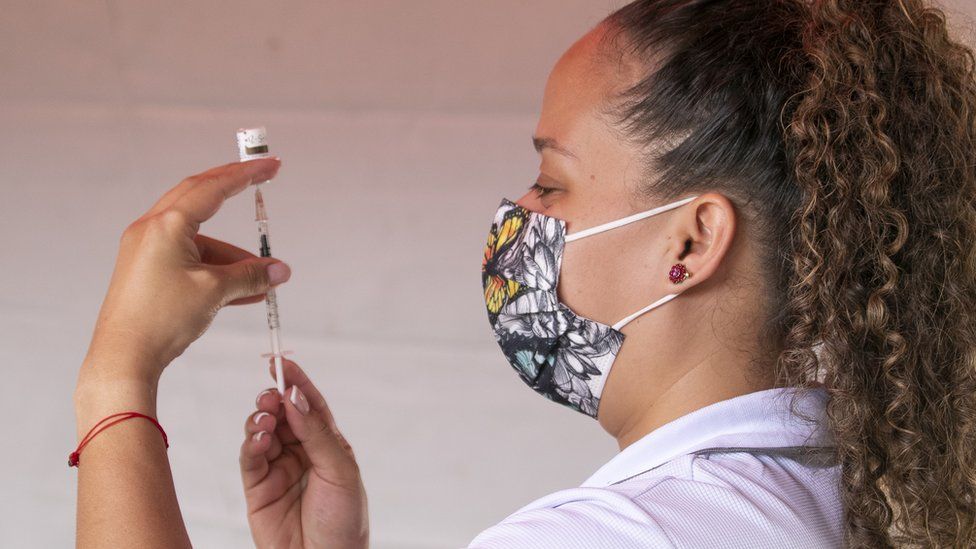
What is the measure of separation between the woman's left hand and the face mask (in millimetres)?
312

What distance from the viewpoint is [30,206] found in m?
2.69

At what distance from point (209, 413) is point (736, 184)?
2023 mm

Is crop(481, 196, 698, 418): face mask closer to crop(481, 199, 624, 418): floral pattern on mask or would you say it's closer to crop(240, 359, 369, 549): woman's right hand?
crop(481, 199, 624, 418): floral pattern on mask

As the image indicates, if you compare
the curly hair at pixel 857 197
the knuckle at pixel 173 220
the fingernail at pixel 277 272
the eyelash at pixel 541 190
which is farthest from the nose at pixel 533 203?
the knuckle at pixel 173 220

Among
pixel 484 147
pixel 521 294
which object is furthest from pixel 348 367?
pixel 521 294

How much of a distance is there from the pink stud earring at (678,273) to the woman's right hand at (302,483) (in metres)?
0.51

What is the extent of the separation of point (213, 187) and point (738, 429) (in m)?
0.62

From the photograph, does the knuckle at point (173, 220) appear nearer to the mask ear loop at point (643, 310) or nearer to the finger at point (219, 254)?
the finger at point (219, 254)

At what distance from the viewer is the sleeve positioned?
85 centimetres

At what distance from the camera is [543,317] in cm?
117

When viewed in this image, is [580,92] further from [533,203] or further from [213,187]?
[213,187]

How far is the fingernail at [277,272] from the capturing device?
1127 mm

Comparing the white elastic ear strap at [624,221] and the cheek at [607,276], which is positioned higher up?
the white elastic ear strap at [624,221]

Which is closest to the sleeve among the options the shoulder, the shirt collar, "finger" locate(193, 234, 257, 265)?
the shoulder
